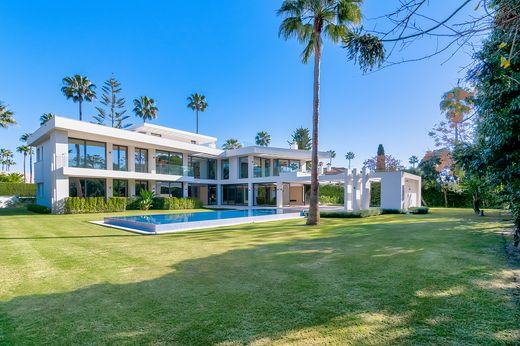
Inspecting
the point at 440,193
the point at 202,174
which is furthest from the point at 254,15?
the point at 440,193

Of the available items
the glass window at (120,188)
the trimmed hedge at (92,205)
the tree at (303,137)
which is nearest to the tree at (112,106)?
the glass window at (120,188)

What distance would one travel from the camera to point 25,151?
53.4m

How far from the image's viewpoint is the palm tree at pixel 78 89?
1252 inches

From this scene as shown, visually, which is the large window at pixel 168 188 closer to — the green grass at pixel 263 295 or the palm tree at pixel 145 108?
the palm tree at pixel 145 108

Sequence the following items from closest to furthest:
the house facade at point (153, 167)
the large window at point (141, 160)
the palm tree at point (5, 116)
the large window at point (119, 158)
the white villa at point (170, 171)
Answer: the house facade at point (153, 167), the white villa at point (170, 171), the large window at point (119, 158), the large window at point (141, 160), the palm tree at point (5, 116)

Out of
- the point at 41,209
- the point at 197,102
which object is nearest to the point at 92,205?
the point at 41,209

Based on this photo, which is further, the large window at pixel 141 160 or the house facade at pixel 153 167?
the large window at pixel 141 160

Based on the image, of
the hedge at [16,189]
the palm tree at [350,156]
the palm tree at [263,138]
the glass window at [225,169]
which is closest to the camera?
the glass window at [225,169]

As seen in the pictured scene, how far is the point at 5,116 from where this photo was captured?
1132 inches

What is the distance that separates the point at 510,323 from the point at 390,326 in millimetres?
1432

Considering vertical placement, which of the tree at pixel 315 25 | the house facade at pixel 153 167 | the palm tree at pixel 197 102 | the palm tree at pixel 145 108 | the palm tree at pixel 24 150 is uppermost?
the palm tree at pixel 197 102

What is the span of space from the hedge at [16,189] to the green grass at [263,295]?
114ft

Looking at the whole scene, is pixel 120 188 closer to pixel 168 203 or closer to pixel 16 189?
pixel 168 203

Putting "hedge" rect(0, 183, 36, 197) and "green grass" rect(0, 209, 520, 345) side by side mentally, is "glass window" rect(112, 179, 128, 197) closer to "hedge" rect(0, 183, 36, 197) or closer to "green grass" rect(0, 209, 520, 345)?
"green grass" rect(0, 209, 520, 345)
